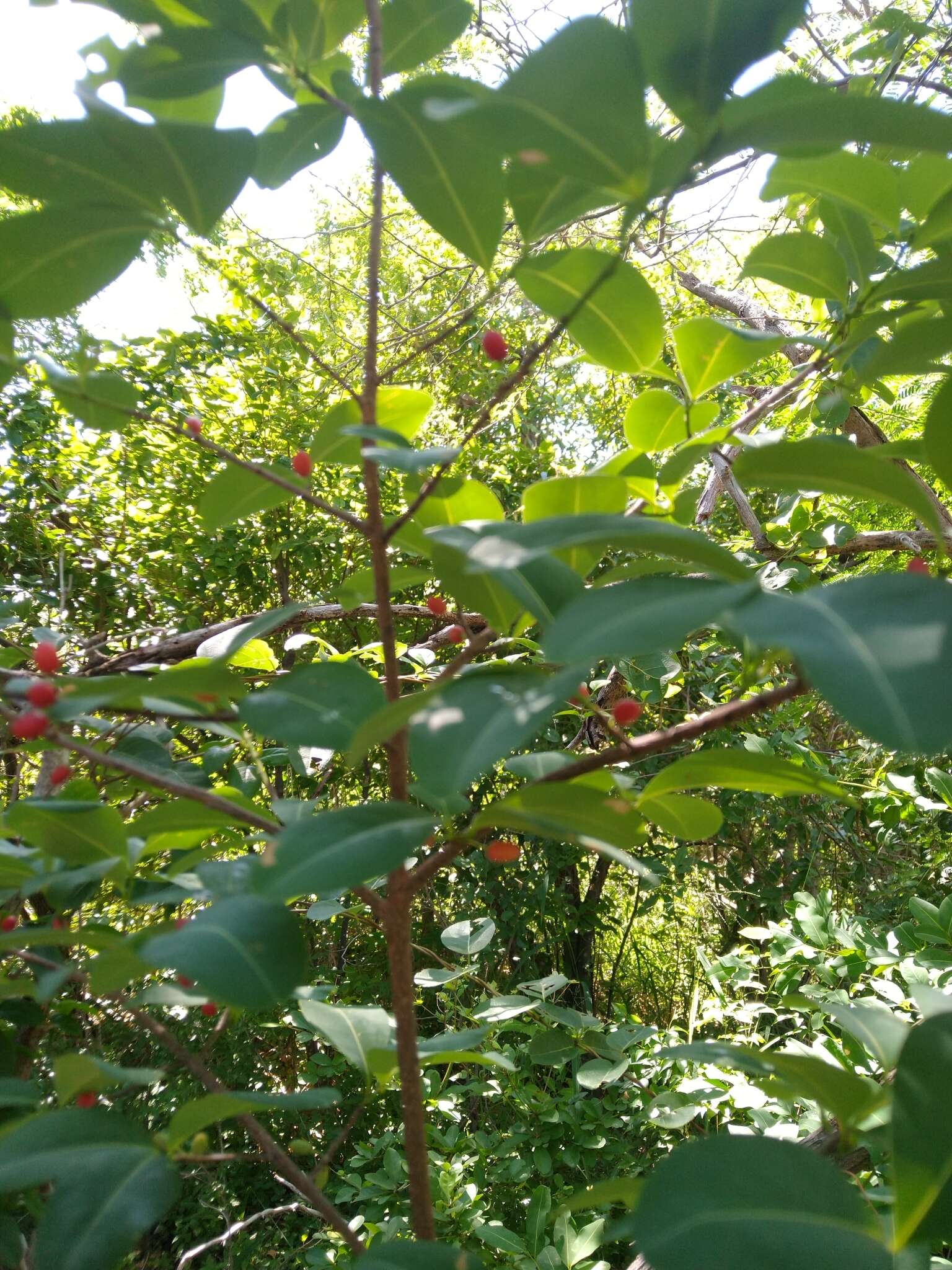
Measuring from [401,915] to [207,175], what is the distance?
36cm

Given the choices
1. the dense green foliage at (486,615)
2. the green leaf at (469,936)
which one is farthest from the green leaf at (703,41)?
the green leaf at (469,936)

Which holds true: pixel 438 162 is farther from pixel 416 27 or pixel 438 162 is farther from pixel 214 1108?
pixel 214 1108

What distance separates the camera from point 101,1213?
31 centimetres

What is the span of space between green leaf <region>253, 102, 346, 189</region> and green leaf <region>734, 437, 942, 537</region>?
0.27 metres

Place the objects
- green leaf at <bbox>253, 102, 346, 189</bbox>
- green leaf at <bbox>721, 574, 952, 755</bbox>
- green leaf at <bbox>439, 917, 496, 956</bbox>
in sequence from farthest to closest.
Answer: green leaf at <bbox>439, 917, 496, 956</bbox>, green leaf at <bbox>253, 102, 346, 189</bbox>, green leaf at <bbox>721, 574, 952, 755</bbox>

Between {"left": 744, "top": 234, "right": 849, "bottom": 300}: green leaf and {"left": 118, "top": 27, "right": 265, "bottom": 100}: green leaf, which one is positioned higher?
{"left": 118, "top": 27, "right": 265, "bottom": 100}: green leaf

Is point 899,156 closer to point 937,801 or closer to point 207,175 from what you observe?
point 207,175

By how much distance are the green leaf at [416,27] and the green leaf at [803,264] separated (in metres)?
0.20

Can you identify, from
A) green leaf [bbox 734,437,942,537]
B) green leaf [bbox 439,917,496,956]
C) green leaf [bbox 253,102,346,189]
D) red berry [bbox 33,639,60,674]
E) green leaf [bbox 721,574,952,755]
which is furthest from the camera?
green leaf [bbox 439,917,496,956]

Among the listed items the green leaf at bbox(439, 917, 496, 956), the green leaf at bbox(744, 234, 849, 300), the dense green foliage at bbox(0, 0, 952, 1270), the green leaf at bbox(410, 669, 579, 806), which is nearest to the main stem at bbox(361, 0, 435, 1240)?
the dense green foliage at bbox(0, 0, 952, 1270)

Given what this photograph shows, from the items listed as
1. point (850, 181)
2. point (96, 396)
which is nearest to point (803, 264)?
point (850, 181)

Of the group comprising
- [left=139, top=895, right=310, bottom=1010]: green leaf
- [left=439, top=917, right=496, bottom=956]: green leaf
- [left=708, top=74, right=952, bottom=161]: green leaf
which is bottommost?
[left=439, top=917, right=496, bottom=956]: green leaf

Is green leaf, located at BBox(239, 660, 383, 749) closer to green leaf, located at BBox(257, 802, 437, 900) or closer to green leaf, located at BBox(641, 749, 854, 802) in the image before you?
green leaf, located at BBox(257, 802, 437, 900)

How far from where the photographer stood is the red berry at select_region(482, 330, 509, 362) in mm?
533
